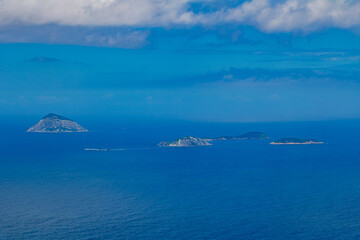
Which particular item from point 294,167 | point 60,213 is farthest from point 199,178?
point 60,213

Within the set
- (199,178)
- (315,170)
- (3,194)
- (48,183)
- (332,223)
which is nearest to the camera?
(332,223)

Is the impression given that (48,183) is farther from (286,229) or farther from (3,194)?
(286,229)

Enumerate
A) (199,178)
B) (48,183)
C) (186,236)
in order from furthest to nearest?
(199,178), (48,183), (186,236)

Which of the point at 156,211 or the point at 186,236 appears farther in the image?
the point at 156,211

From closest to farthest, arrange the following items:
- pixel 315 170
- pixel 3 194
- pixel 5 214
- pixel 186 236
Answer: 1. pixel 186 236
2. pixel 5 214
3. pixel 3 194
4. pixel 315 170

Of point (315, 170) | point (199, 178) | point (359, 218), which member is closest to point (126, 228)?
point (359, 218)

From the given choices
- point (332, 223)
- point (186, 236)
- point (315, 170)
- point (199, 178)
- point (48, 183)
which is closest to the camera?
point (186, 236)

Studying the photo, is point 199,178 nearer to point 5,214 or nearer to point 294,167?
point 294,167

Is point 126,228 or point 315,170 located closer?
point 126,228
